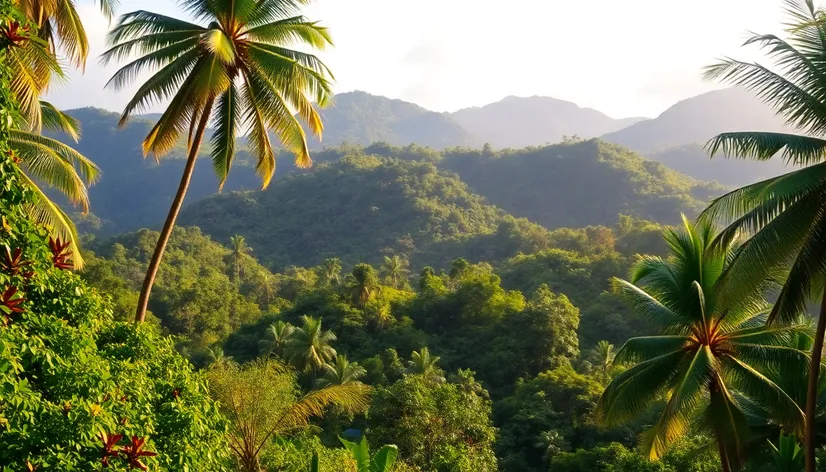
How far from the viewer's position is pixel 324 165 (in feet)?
372

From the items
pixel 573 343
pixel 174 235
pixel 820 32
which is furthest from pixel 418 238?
pixel 820 32

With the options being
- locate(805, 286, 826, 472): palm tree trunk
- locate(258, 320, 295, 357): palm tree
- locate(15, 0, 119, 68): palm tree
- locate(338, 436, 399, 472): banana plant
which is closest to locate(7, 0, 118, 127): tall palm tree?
locate(15, 0, 119, 68): palm tree

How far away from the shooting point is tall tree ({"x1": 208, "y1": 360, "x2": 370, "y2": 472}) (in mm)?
12805

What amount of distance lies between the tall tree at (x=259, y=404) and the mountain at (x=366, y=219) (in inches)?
2251

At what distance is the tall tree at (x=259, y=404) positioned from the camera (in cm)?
1280

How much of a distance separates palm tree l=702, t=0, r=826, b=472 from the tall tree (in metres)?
8.26

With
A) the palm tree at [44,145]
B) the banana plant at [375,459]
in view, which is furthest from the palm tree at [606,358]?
the palm tree at [44,145]

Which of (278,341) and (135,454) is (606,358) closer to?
(278,341)

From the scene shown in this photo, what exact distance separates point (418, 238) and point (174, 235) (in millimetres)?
32134

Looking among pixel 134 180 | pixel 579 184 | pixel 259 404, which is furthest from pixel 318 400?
pixel 134 180

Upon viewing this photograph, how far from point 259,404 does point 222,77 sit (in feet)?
25.9

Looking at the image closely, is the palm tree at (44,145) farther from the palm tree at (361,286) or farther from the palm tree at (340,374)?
the palm tree at (361,286)

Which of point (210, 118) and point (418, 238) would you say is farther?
point (418, 238)

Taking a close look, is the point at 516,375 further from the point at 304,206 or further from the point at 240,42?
the point at 304,206
